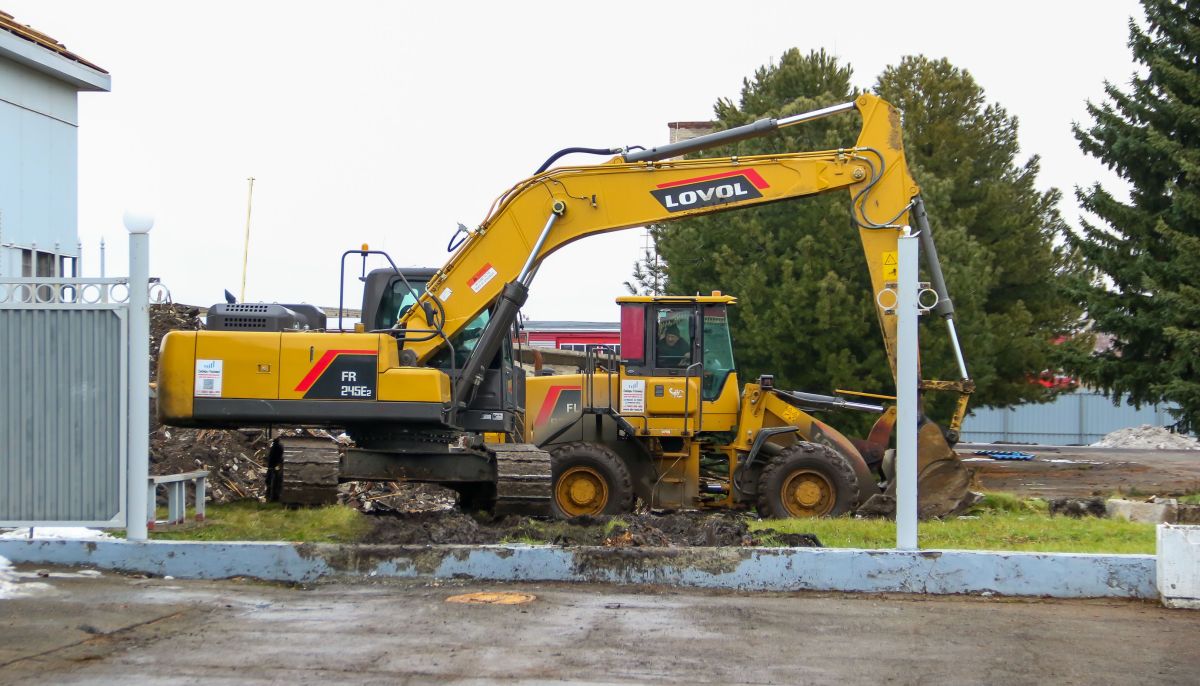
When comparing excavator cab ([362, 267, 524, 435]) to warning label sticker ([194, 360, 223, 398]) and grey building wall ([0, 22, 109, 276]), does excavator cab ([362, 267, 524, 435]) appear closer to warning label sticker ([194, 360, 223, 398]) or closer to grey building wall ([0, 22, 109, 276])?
warning label sticker ([194, 360, 223, 398])

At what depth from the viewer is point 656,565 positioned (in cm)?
947

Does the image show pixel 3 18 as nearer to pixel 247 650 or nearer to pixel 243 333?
pixel 243 333

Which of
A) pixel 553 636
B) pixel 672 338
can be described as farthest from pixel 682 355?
pixel 553 636

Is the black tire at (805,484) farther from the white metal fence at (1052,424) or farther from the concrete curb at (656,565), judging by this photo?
the white metal fence at (1052,424)

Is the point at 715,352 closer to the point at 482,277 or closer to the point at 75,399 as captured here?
the point at 482,277

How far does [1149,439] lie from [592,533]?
38473mm

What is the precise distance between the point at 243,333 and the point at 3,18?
1000 centimetres

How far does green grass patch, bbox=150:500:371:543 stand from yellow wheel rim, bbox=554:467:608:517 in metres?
3.31

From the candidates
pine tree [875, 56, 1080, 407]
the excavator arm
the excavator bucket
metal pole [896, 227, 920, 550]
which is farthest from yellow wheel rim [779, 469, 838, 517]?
pine tree [875, 56, 1080, 407]

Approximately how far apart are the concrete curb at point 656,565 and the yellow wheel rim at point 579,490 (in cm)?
562

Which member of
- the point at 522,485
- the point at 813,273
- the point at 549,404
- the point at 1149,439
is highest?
the point at 813,273

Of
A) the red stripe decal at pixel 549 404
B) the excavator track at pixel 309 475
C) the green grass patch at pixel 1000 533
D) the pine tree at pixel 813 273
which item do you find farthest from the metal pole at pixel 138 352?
the pine tree at pixel 813 273

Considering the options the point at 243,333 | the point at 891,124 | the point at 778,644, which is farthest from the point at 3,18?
the point at 778,644

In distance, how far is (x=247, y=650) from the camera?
280 inches
